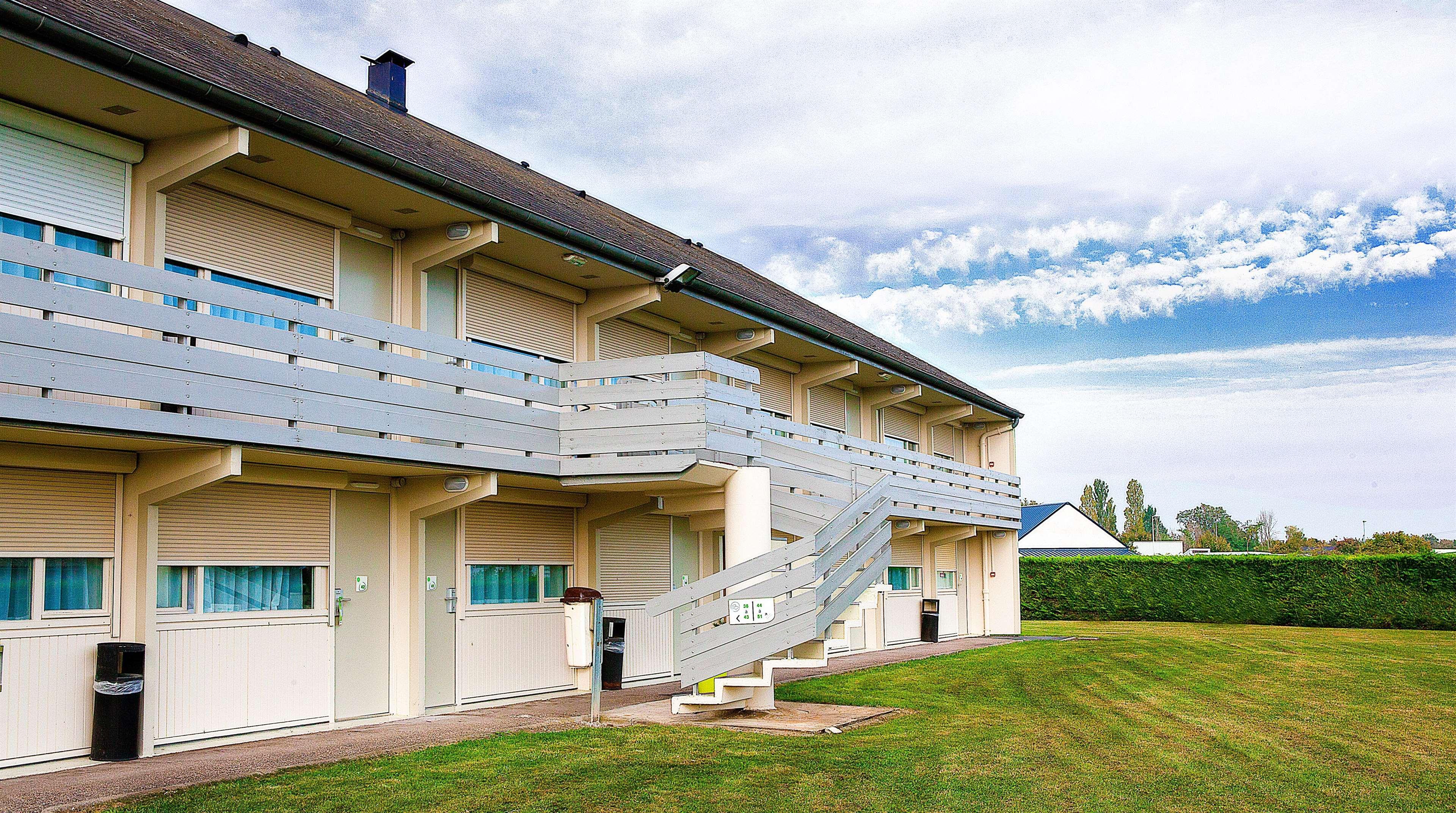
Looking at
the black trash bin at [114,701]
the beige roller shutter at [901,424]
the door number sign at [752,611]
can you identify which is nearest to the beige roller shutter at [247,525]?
the black trash bin at [114,701]

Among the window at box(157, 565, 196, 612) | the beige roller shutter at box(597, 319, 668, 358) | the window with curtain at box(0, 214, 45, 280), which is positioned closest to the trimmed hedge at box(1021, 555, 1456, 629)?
the beige roller shutter at box(597, 319, 668, 358)

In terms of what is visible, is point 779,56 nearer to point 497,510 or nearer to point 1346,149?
point 497,510

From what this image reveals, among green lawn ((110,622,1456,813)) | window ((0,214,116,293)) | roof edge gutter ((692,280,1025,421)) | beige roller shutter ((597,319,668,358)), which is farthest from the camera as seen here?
roof edge gutter ((692,280,1025,421))

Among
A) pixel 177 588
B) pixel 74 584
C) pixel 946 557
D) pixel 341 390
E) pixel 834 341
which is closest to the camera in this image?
pixel 74 584

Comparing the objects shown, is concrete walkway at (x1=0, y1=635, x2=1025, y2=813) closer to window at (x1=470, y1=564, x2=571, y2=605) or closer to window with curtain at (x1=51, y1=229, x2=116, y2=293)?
window at (x1=470, y1=564, x2=571, y2=605)

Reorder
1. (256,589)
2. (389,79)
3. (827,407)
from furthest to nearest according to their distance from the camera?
(827,407) < (389,79) < (256,589)

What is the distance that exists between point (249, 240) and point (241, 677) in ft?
13.8

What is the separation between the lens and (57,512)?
30.9 feet

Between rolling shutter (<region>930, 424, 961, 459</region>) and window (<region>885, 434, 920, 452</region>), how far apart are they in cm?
101

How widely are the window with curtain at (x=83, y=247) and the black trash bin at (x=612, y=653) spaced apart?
8086 mm

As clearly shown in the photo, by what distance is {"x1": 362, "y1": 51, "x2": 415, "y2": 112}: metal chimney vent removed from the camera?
17.2 metres

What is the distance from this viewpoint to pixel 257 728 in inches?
431

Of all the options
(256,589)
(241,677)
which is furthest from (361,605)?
(241,677)

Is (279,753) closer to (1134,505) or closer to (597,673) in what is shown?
(597,673)
